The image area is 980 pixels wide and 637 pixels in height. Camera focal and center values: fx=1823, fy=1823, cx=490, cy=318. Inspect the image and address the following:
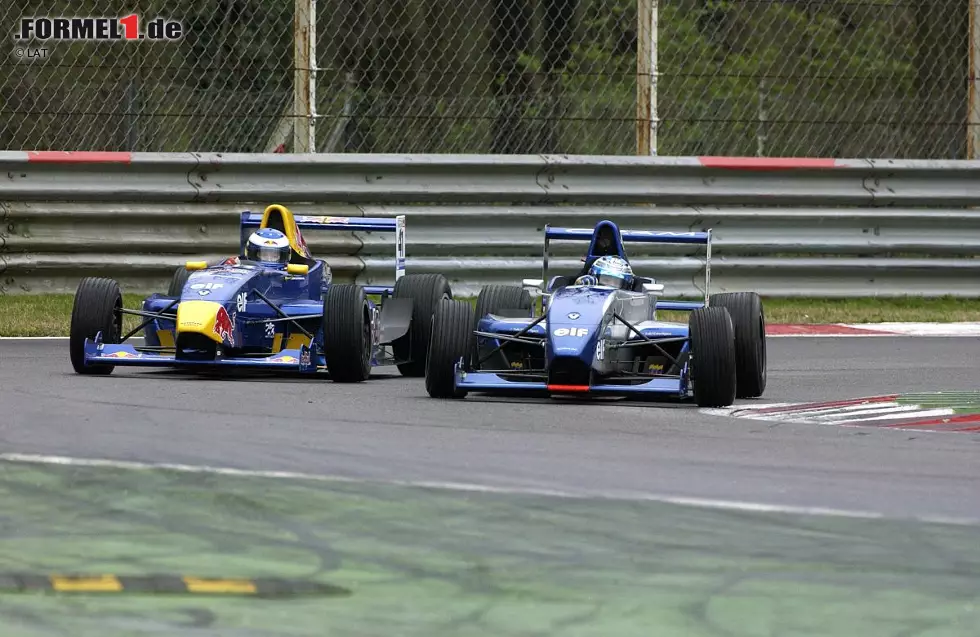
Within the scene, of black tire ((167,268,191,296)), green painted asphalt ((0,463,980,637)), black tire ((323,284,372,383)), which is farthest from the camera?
black tire ((167,268,191,296))

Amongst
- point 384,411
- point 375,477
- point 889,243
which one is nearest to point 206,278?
point 384,411

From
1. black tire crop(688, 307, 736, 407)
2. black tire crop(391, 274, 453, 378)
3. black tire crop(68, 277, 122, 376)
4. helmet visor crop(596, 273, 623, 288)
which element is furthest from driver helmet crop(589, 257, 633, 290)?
black tire crop(68, 277, 122, 376)

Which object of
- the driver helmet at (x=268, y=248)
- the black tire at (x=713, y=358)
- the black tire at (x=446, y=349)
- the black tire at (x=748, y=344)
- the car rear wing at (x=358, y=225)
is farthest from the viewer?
the car rear wing at (x=358, y=225)

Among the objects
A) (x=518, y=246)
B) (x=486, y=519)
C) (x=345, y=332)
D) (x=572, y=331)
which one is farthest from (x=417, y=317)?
(x=486, y=519)

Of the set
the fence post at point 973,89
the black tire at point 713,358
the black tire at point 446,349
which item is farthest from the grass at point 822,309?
the black tire at point 713,358

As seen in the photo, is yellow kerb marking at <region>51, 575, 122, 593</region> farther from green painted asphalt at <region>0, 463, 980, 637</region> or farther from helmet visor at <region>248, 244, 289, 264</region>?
helmet visor at <region>248, 244, 289, 264</region>

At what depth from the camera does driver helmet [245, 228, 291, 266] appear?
11836 millimetres

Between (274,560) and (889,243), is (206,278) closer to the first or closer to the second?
(274,560)

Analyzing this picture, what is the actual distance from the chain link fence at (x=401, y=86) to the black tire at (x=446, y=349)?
16.9 ft

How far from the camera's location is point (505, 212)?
50.3 feet

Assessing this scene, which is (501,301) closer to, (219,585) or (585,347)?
(585,347)

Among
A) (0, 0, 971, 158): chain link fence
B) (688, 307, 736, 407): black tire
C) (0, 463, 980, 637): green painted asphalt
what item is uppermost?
(0, 0, 971, 158): chain link fence

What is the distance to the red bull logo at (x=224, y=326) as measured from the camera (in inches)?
424

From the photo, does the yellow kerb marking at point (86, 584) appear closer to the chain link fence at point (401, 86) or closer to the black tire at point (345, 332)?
the black tire at point (345, 332)
